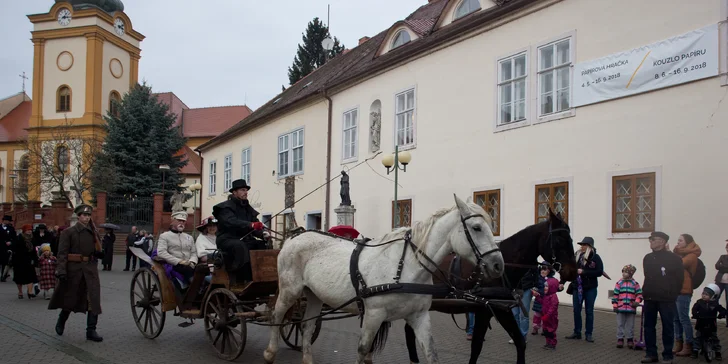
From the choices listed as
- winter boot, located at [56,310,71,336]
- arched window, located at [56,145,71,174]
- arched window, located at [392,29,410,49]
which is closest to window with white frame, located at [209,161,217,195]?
arched window, located at [56,145,71,174]

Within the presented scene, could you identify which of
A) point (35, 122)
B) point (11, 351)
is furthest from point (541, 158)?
point (35, 122)

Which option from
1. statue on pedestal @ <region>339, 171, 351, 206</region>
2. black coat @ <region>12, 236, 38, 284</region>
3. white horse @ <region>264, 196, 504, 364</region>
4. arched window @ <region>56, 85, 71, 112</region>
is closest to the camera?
white horse @ <region>264, 196, 504, 364</region>

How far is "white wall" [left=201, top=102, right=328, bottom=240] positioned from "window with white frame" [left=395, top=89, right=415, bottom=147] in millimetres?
4318

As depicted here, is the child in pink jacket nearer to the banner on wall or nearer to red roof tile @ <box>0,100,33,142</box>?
the banner on wall

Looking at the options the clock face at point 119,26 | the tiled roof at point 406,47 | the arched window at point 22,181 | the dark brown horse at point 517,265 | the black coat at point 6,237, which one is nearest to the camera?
the dark brown horse at point 517,265

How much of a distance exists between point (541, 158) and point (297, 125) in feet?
44.4

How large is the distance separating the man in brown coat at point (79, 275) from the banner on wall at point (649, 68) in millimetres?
9684

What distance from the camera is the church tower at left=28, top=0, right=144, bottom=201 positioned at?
5072 cm

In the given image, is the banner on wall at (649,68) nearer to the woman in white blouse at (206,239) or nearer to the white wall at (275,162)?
the woman in white blouse at (206,239)

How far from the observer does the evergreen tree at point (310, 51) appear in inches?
2269

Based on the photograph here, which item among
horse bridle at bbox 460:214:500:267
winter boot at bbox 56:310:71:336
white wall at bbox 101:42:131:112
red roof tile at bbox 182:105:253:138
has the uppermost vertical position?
white wall at bbox 101:42:131:112

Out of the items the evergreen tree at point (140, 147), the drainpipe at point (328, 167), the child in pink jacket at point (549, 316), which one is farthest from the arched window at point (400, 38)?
the evergreen tree at point (140, 147)

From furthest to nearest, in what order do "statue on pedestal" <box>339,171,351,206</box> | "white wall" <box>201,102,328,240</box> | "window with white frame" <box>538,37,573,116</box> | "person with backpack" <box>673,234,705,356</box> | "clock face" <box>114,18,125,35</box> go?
"clock face" <box>114,18,125,35</box>, "white wall" <box>201,102,328,240</box>, "statue on pedestal" <box>339,171,351,206</box>, "window with white frame" <box>538,37,573,116</box>, "person with backpack" <box>673,234,705,356</box>

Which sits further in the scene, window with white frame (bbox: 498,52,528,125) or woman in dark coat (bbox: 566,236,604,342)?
window with white frame (bbox: 498,52,528,125)
